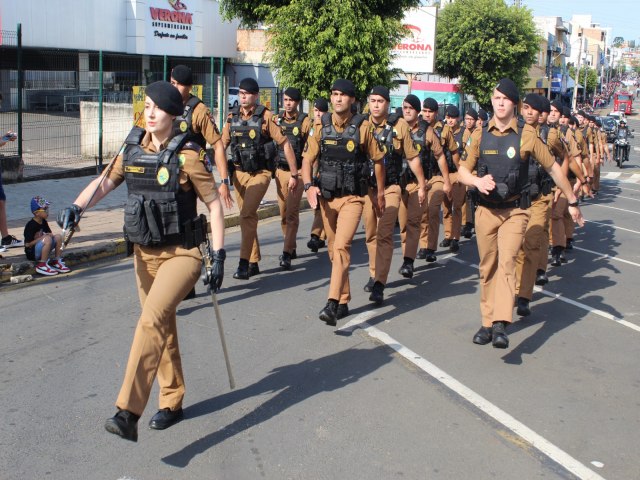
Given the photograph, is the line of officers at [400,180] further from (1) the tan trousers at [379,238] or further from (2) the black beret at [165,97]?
(2) the black beret at [165,97]

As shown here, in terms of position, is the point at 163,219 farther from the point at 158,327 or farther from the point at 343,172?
the point at 343,172

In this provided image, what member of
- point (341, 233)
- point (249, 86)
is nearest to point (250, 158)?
point (249, 86)

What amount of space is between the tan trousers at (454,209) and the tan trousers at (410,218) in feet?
5.26

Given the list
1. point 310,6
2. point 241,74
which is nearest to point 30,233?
point 310,6

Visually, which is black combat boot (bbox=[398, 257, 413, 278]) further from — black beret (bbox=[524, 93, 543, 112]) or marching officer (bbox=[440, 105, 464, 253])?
black beret (bbox=[524, 93, 543, 112])

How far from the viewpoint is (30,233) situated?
8.87 meters

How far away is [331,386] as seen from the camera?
222 inches

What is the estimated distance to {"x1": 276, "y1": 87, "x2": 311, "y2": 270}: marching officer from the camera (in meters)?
9.62

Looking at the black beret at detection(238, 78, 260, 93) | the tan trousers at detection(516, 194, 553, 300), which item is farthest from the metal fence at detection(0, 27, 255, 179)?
the tan trousers at detection(516, 194, 553, 300)

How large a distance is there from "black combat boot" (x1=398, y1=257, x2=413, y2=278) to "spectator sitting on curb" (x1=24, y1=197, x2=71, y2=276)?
3887mm

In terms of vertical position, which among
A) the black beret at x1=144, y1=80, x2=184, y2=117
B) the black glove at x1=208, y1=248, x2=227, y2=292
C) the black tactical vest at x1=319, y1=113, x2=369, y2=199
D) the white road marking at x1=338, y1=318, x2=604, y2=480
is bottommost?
the white road marking at x1=338, y1=318, x2=604, y2=480

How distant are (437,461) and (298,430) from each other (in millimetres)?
892

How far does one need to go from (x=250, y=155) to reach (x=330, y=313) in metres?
2.50

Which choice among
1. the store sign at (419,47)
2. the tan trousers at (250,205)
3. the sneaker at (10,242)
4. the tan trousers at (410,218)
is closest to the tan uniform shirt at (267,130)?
the tan trousers at (250,205)
